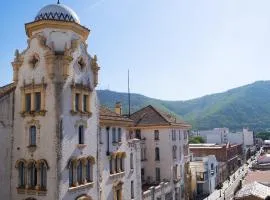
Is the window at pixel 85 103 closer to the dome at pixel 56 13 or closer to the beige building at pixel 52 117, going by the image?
the beige building at pixel 52 117

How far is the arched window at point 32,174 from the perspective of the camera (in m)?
29.9

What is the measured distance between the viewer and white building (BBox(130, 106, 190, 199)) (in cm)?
5850

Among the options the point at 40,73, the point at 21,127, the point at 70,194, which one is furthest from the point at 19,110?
the point at 70,194

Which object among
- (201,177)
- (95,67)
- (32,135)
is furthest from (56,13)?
(201,177)

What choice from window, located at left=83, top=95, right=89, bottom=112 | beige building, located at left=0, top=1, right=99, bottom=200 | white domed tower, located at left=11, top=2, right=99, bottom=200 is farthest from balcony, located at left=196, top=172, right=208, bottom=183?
window, located at left=83, top=95, right=89, bottom=112

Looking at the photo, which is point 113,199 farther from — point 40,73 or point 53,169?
point 40,73

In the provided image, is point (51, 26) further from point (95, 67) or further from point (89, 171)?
point (89, 171)

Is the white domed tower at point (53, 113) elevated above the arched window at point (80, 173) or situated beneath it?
elevated above

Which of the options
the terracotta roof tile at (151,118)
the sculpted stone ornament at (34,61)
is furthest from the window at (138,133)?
the sculpted stone ornament at (34,61)

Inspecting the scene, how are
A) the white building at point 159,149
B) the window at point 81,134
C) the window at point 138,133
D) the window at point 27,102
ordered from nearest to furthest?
the window at point 27,102
the window at point 81,134
the white building at point 159,149
the window at point 138,133

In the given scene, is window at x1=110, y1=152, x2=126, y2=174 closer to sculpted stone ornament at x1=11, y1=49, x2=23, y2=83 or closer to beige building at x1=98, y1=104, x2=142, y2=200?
beige building at x1=98, y1=104, x2=142, y2=200

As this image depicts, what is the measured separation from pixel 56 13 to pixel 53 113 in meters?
9.27

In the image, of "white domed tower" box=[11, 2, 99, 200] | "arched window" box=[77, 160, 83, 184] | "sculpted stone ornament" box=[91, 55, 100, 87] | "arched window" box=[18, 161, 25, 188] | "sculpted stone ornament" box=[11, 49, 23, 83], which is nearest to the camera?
"white domed tower" box=[11, 2, 99, 200]

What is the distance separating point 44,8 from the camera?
104 feet
